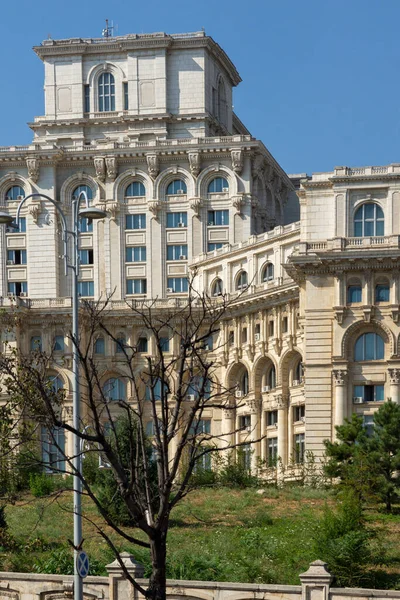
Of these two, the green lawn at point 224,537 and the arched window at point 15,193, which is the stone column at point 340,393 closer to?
the green lawn at point 224,537

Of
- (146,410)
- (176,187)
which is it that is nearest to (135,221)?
(176,187)

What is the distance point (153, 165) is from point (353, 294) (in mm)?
27764

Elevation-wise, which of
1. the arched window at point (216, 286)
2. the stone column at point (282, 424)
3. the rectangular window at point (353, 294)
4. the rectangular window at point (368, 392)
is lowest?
the stone column at point (282, 424)

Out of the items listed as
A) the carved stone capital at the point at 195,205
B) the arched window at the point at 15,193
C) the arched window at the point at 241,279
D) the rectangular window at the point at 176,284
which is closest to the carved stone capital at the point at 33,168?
the arched window at the point at 15,193

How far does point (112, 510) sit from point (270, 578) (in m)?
15.4

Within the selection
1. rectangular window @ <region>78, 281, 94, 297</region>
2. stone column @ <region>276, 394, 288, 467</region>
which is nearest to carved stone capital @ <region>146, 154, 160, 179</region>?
rectangular window @ <region>78, 281, 94, 297</region>

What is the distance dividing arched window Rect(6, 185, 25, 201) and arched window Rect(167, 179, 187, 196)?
11.0 meters

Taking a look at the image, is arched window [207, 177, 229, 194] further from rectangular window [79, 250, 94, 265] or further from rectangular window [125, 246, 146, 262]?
rectangular window [79, 250, 94, 265]

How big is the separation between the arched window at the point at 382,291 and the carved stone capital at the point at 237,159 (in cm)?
2532

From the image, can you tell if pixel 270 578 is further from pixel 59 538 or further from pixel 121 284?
pixel 121 284

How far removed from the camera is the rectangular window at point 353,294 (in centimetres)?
7556

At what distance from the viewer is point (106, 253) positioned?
99.9 meters

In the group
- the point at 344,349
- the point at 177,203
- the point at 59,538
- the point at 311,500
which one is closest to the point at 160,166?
the point at 177,203

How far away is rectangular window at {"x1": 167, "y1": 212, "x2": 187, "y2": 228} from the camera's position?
99.1 metres
